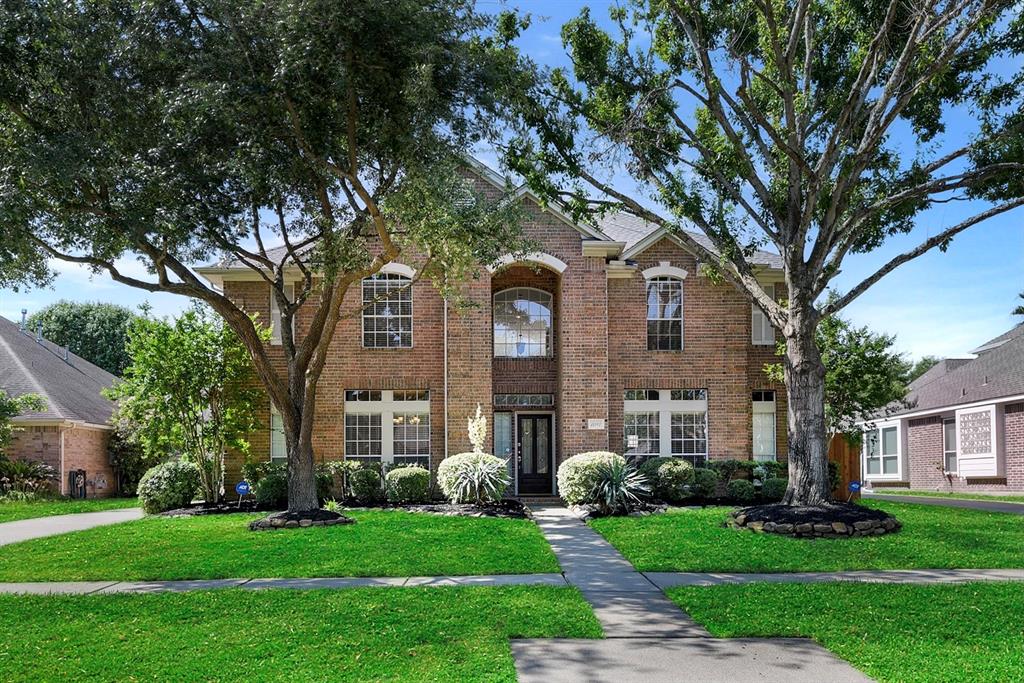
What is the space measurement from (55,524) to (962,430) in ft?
89.7

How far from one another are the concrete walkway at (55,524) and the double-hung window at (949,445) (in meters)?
26.5

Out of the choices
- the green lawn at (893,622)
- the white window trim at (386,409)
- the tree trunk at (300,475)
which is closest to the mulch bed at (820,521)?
the green lawn at (893,622)

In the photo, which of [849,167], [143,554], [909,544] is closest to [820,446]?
[909,544]

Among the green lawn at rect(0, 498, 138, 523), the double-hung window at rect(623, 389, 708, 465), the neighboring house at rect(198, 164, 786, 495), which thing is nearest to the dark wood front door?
the neighboring house at rect(198, 164, 786, 495)

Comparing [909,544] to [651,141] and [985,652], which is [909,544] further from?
[651,141]

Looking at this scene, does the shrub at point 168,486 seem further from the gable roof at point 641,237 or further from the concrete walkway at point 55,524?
the gable roof at point 641,237

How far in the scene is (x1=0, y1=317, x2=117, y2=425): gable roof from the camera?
90.3ft

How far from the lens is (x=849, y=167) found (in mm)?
16297

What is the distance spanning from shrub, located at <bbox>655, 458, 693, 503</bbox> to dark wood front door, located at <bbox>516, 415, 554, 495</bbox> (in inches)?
129

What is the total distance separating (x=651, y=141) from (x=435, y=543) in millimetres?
9123

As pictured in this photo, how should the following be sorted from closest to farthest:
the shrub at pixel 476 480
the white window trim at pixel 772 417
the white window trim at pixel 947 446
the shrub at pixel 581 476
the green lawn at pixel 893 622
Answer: the green lawn at pixel 893 622 < the shrub at pixel 581 476 < the shrub at pixel 476 480 < the white window trim at pixel 772 417 < the white window trim at pixel 947 446

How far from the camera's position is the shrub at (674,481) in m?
20.4

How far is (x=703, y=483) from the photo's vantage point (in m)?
20.7

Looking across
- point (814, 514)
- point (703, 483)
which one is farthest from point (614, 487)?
point (814, 514)
